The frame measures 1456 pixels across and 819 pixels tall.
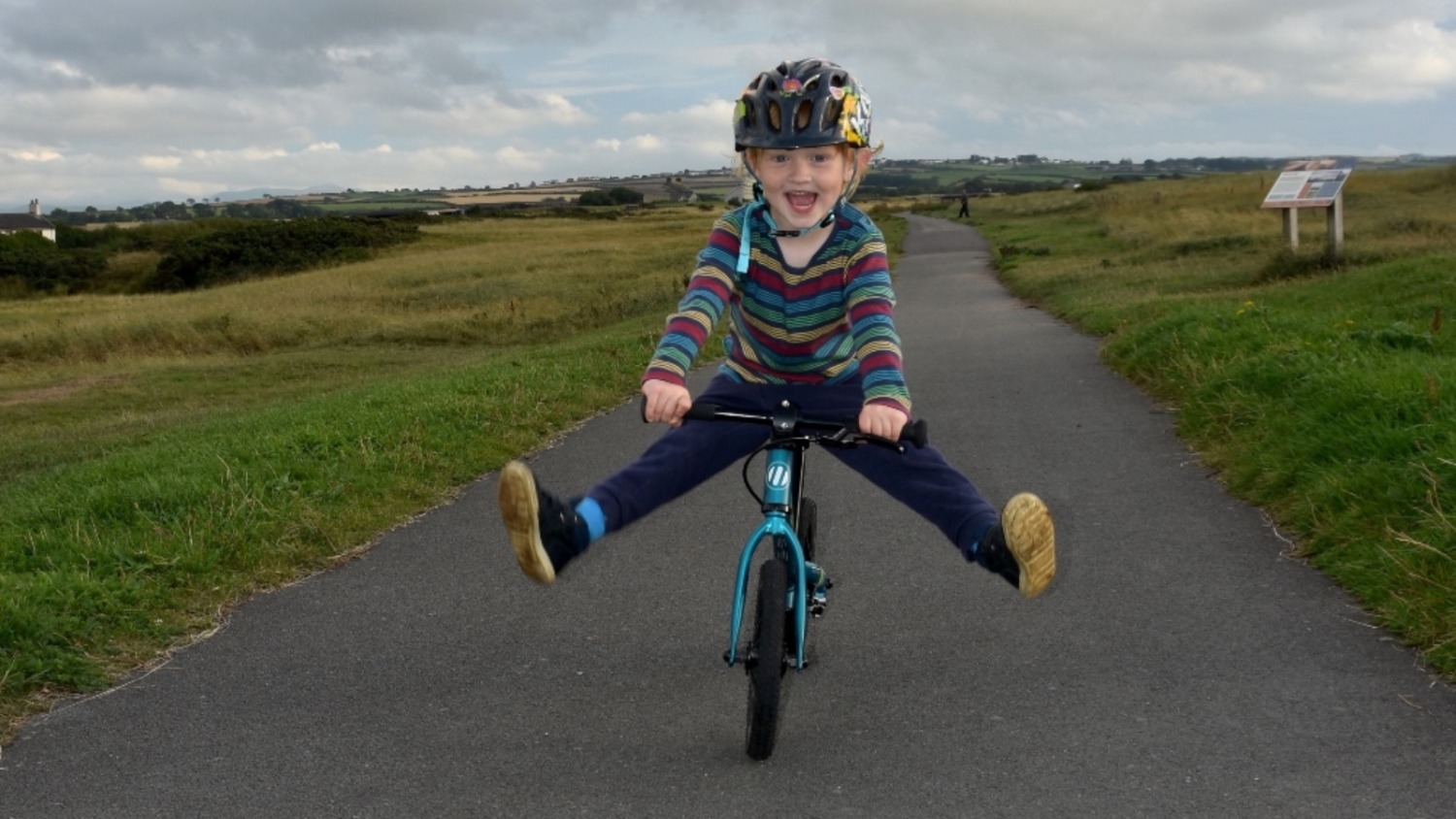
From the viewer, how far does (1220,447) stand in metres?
7.79

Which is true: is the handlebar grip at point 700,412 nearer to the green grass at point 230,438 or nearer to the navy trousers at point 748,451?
the navy trousers at point 748,451

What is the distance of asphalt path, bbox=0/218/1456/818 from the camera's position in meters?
3.58

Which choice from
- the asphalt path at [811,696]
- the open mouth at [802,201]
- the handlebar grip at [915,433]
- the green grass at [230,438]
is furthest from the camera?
the green grass at [230,438]

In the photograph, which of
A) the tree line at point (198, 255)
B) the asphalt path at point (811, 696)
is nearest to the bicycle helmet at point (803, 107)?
the asphalt path at point (811, 696)

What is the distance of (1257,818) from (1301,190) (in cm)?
1651

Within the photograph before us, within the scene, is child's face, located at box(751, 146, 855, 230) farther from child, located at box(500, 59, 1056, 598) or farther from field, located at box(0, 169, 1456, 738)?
field, located at box(0, 169, 1456, 738)

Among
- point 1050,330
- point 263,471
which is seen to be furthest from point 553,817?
point 1050,330

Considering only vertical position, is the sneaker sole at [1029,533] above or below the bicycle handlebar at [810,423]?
below

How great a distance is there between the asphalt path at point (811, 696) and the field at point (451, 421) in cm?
26

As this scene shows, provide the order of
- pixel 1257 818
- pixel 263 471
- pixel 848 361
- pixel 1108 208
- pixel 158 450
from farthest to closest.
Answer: pixel 1108 208 < pixel 158 450 < pixel 263 471 < pixel 848 361 < pixel 1257 818

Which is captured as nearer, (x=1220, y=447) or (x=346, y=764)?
(x=346, y=764)

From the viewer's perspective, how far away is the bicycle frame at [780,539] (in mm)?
3705

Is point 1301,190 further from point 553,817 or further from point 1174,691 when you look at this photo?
point 553,817

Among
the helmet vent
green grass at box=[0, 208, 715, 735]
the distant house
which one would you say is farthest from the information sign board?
the distant house
